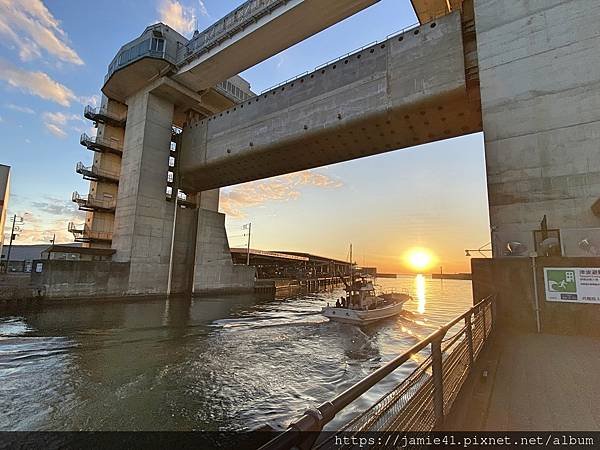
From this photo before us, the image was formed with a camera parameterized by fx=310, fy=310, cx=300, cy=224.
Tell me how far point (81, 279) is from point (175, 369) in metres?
18.9

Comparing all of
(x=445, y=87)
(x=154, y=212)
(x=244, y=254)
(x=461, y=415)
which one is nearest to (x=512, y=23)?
(x=445, y=87)

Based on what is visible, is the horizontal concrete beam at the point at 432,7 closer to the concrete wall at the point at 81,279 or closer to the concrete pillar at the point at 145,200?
the concrete pillar at the point at 145,200

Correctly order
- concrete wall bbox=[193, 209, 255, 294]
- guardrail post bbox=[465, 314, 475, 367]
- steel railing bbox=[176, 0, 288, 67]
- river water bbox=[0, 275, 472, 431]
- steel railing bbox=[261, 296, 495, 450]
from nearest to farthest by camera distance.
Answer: steel railing bbox=[261, 296, 495, 450] < guardrail post bbox=[465, 314, 475, 367] < river water bbox=[0, 275, 472, 431] < steel railing bbox=[176, 0, 288, 67] < concrete wall bbox=[193, 209, 255, 294]

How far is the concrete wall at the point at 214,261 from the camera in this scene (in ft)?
106

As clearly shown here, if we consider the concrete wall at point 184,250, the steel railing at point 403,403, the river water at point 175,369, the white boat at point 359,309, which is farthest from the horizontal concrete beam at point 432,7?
the concrete wall at point 184,250

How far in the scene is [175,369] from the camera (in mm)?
9820

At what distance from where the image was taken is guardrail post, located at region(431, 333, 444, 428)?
3020 mm

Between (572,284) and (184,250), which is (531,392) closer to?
(572,284)

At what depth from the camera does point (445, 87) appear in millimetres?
16281

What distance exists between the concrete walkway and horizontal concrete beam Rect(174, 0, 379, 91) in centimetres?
2227

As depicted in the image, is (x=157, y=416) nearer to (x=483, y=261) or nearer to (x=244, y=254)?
(x=483, y=261)

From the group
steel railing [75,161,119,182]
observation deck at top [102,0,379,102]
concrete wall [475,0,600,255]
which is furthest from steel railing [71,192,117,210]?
concrete wall [475,0,600,255]

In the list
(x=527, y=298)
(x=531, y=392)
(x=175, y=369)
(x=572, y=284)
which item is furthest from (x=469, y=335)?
(x=175, y=369)

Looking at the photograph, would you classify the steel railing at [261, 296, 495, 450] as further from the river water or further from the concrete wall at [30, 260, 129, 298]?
the concrete wall at [30, 260, 129, 298]
